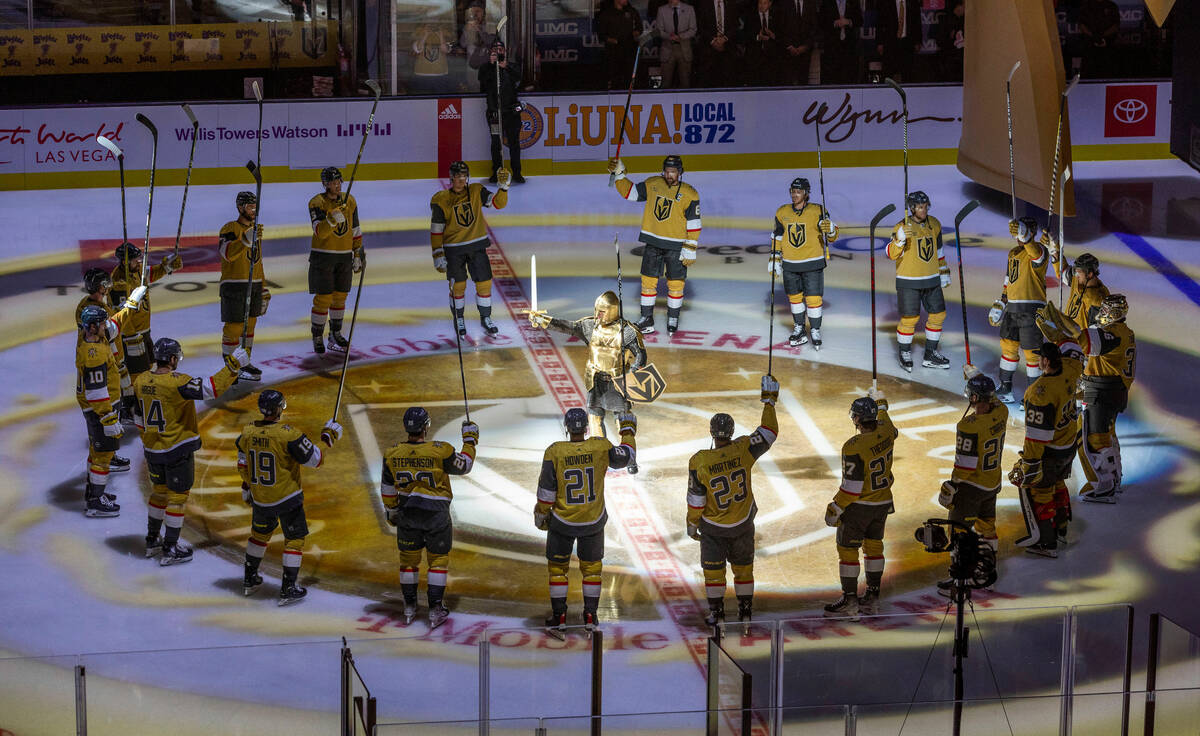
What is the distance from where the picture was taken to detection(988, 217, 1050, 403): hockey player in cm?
1381

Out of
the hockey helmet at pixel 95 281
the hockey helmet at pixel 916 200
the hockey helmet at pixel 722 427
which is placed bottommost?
the hockey helmet at pixel 722 427

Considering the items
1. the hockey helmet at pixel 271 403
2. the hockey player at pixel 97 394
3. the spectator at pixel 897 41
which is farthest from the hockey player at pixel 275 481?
the spectator at pixel 897 41

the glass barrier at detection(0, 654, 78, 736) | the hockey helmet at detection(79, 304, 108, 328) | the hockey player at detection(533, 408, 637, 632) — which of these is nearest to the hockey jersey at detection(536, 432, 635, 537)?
the hockey player at detection(533, 408, 637, 632)

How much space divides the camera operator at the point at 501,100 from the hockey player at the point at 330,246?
6564mm

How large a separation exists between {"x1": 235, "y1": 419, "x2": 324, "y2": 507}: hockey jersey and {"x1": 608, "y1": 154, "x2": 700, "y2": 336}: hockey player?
617cm

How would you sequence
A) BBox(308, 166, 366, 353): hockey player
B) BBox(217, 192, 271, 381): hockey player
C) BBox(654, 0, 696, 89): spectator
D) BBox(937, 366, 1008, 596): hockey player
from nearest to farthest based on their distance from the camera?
BBox(937, 366, 1008, 596): hockey player
BBox(217, 192, 271, 381): hockey player
BBox(308, 166, 366, 353): hockey player
BBox(654, 0, 696, 89): spectator

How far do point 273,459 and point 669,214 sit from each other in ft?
21.2

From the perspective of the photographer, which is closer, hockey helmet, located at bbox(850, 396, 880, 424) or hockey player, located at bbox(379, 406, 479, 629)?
hockey player, located at bbox(379, 406, 479, 629)

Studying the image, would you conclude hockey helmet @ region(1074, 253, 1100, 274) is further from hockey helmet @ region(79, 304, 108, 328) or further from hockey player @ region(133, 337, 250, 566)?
hockey helmet @ region(79, 304, 108, 328)

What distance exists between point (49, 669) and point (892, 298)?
12.1 metres

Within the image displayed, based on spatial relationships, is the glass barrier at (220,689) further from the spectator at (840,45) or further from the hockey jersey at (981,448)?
the spectator at (840,45)

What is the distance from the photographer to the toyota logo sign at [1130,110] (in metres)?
23.2

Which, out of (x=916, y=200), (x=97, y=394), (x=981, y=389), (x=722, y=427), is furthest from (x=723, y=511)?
(x=916, y=200)

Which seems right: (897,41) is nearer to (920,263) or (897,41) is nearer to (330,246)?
(920,263)
